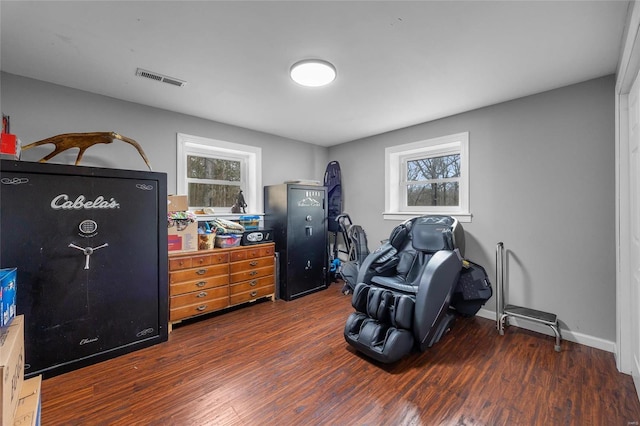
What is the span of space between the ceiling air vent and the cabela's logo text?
1.08m

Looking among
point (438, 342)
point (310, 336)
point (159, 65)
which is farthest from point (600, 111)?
point (159, 65)

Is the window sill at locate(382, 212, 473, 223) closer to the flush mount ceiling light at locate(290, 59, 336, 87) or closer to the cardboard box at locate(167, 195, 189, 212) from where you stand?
the flush mount ceiling light at locate(290, 59, 336, 87)

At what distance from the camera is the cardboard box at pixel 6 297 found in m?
1.22

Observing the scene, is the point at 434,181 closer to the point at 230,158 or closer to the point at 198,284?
the point at 230,158

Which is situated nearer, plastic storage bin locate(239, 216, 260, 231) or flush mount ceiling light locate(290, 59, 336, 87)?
flush mount ceiling light locate(290, 59, 336, 87)

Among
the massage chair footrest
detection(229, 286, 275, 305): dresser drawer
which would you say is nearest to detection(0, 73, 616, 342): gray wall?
detection(229, 286, 275, 305): dresser drawer

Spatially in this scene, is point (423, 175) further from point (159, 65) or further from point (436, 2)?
point (159, 65)

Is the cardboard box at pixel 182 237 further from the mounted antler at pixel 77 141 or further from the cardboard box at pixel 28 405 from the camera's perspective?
the cardboard box at pixel 28 405

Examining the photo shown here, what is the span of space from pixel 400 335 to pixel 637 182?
1792mm

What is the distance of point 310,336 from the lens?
2580mm

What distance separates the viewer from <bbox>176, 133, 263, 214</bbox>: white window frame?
3.23 metres

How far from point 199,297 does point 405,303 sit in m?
2.09

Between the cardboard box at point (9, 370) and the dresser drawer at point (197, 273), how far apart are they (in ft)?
4.55

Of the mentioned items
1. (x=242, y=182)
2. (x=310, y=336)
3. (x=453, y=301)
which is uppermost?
(x=242, y=182)
